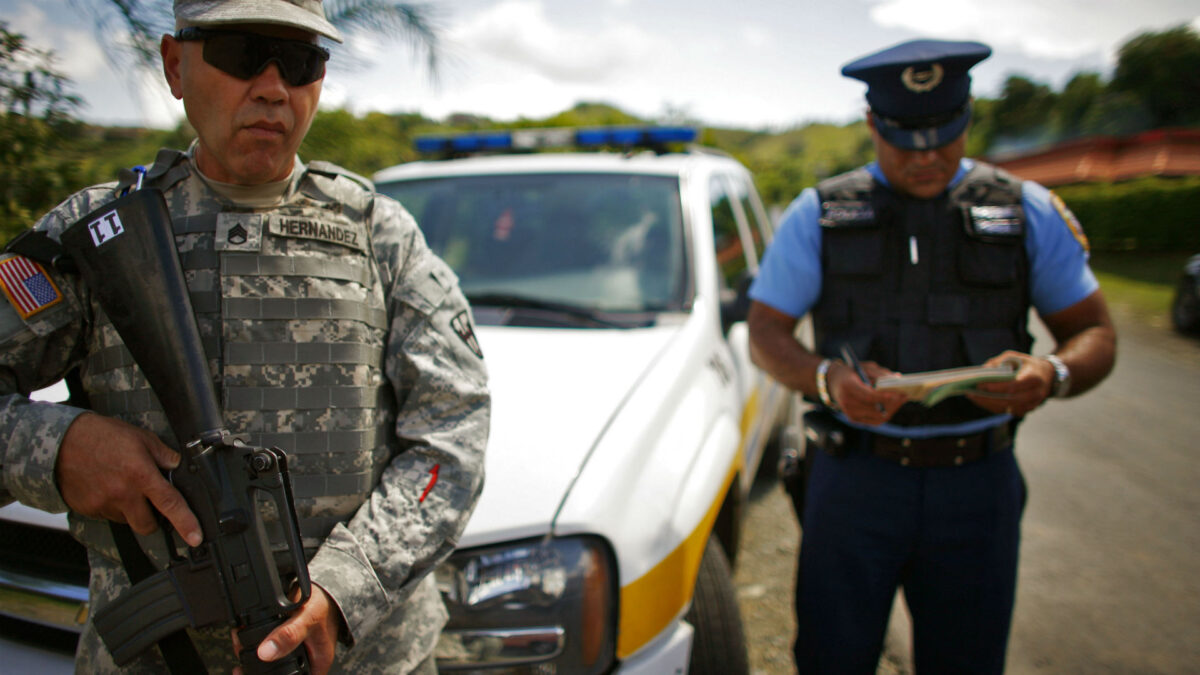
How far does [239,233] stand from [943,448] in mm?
1696

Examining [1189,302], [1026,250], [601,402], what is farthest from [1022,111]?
[601,402]

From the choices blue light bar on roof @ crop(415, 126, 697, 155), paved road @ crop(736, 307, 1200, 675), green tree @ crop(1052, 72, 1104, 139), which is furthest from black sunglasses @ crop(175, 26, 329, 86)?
green tree @ crop(1052, 72, 1104, 139)

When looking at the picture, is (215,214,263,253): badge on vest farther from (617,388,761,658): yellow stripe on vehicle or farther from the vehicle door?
the vehicle door

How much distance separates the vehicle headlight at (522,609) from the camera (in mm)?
1478

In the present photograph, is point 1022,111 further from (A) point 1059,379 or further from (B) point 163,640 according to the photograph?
(B) point 163,640

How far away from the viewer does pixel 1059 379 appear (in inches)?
71.4

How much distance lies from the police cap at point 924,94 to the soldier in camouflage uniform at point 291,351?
130 cm

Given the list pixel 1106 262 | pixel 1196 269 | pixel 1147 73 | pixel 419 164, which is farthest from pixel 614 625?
pixel 1147 73

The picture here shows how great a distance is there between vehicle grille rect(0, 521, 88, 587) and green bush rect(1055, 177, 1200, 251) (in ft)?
69.9

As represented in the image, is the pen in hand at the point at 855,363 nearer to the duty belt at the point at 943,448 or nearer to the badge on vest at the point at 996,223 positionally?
the duty belt at the point at 943,448

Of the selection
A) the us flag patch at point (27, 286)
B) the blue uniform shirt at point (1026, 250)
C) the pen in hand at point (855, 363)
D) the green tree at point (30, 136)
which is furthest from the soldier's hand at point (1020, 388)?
the green tree at point (30, 136)

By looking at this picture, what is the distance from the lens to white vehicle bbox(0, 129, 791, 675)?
1.50 metres

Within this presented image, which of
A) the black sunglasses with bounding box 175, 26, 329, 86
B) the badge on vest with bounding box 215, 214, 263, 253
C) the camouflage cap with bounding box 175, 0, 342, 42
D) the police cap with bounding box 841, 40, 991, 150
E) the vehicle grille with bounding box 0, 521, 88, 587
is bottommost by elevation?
the vehicle grille with bounding box 0, 521, 88, 587

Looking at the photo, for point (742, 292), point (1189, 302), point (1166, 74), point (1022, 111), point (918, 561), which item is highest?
point (1166, 74)
